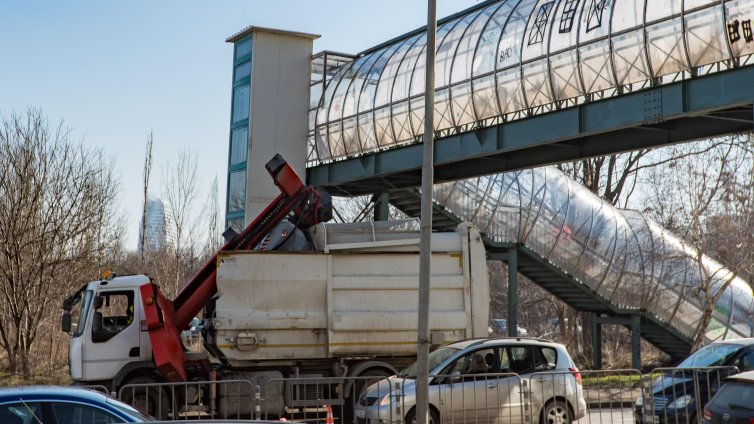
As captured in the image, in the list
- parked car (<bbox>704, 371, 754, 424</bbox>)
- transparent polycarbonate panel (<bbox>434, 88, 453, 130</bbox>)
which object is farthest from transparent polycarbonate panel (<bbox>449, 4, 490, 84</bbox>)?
parked car (<bbox>704, 371, 754, 424</bbox>)

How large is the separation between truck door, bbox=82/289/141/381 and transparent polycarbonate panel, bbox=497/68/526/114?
387 inches

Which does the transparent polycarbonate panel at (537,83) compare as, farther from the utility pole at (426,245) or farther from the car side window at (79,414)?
the car side window at (79,414)

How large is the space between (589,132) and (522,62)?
9.63 feet

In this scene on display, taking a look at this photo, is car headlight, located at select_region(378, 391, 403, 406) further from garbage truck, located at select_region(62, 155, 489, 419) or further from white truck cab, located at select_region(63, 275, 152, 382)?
white truck cab, located at select_region(63, 275, 152, 382)

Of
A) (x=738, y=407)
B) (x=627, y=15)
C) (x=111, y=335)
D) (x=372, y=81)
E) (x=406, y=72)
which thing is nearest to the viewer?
(x=738, y=407)

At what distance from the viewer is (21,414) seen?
7.59 metres

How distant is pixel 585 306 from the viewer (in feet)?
86.5

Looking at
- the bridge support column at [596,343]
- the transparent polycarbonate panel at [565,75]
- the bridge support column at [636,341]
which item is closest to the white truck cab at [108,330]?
the transparent polycarbonate panel at [565,75]

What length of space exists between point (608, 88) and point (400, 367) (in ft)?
23.7

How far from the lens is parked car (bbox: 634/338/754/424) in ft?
43.4

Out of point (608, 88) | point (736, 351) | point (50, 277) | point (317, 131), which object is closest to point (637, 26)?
point (608, 88)

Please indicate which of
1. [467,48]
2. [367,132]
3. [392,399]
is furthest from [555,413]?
[367,132]

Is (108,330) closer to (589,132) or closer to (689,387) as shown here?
(689,387)

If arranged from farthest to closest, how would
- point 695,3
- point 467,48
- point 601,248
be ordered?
1. point 601,248
2. point 467,48
3. point 695,3
